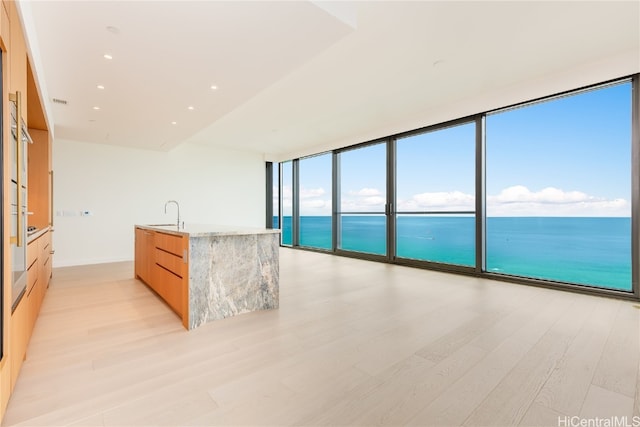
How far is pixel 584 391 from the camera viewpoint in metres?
1.69

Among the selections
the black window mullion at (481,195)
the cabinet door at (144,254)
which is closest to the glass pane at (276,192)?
the cabinet door at (144,254)

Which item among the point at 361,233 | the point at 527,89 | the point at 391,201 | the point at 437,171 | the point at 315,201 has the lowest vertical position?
the point at 361,233

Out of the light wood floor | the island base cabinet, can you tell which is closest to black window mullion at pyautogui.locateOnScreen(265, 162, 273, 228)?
the island base cabinet

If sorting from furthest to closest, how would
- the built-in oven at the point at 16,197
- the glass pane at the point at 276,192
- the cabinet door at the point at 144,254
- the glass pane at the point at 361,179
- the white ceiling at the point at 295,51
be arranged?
the glass pane at the point at 276,192 → the glass pane at the point at 361,179 → the cabinet door at the point at 144,254 → the white ceiling at the point at 295,51 → the built-in oven at the point at 16,197

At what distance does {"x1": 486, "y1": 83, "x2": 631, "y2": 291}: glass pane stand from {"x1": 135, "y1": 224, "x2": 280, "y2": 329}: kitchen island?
375 cm

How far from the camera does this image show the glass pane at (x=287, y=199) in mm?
8844

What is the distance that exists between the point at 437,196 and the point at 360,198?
1.81 m

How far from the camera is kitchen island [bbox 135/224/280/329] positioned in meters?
2.71

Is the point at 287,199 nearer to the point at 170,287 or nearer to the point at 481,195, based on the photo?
the point at 481,195

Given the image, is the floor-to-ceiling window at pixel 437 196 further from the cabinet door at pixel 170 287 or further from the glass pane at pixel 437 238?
the cabinet door at pixel 170 287

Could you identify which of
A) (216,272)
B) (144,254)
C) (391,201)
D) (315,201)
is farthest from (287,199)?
(216,272)

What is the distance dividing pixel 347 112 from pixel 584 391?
4678 mm

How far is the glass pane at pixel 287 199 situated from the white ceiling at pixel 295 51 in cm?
403

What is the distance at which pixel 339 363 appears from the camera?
2016 mm
